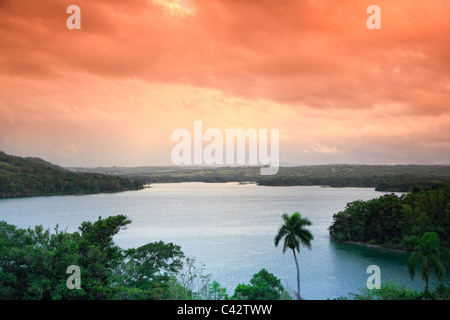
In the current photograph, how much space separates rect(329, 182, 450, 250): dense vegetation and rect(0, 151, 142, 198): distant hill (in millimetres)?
122051

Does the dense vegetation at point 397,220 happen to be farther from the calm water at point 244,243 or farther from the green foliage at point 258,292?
the green foliage at point 258,292

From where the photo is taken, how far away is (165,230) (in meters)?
66.3

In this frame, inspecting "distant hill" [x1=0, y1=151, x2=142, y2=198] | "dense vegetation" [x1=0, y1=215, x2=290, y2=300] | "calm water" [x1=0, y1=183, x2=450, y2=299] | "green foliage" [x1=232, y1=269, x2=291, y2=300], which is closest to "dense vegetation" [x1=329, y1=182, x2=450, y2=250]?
"calm water" [x1=0, y1=183, x2=450, y2=299]

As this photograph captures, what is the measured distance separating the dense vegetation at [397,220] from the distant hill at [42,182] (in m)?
122

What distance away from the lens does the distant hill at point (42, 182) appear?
446ft

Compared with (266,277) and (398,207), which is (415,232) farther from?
(266,277)

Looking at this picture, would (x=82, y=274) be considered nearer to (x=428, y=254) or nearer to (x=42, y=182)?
(x=428, y=254)

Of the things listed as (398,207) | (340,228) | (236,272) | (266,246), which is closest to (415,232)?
(398,207)

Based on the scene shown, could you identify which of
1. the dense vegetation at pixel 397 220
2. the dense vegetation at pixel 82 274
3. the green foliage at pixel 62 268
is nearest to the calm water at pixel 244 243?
the dense vegetation at pixel 397 220

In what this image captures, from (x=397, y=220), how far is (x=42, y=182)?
136 m

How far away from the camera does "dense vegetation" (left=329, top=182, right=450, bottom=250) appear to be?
47.1 m

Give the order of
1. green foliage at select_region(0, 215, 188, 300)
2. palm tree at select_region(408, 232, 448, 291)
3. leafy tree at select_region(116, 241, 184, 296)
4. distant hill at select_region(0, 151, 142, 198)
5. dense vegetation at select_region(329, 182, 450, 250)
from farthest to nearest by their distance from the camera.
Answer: distant hill at select_region(0, 151, 142, 198), dense vegetation at select_region(329, 182, 450, 250), palm tree at select_region(408, 232, 448, 291), leafy tree at select_region(116, 241, 184, 296), green foliage at select_region(0, 215, 188, 300)

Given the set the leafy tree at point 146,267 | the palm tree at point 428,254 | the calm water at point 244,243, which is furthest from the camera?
the calm water at point 244,243

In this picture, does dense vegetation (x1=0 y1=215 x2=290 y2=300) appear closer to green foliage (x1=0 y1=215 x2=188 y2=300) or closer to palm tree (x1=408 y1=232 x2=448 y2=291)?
green foliage (x1=0 y1=215 x2=188 y2=300)
